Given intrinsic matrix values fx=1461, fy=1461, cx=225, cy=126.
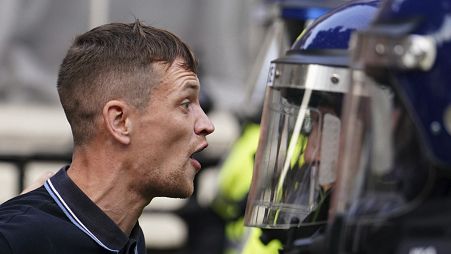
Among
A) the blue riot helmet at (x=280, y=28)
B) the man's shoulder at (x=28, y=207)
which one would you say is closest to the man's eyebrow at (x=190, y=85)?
the man's shoulder at (x=28, y=207)

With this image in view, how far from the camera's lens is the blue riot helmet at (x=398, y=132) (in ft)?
8.76

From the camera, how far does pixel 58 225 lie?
3.33 meters

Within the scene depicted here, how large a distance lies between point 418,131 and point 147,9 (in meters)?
7.06

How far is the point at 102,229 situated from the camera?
3.42 meters

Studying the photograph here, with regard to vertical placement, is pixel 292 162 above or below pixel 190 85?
below

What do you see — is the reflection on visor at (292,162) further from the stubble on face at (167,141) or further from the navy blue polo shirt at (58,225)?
the navy blue polo shirt at (58,225)

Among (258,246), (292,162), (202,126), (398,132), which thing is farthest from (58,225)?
(258,246)

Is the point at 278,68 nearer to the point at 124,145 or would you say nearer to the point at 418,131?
the point at 124,145

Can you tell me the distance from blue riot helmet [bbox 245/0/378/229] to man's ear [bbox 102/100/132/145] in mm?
347

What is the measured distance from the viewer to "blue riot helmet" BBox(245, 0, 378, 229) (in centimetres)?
344

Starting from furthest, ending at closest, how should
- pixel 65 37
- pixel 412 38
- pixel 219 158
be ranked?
pixel 65 37, pixel 219 158, pixel 412 38

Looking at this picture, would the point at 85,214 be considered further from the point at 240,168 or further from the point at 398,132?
the point at 240,168

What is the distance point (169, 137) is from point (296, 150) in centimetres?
31

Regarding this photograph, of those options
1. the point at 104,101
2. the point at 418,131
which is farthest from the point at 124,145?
the point at 418,131
